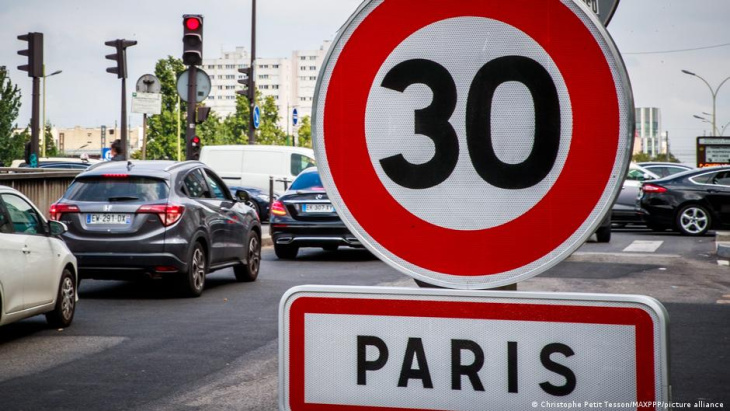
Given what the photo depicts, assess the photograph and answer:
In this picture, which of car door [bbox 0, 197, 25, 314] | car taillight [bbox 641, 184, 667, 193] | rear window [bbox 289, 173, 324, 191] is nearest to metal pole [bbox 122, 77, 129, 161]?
rear window [bbox 289, 173, 324, 191]

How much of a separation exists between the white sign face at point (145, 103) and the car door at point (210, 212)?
577cm

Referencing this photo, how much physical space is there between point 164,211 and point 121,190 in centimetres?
64

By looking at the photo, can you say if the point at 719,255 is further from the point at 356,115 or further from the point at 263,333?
the point at 356,115

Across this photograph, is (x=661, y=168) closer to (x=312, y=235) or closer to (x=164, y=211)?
(x=312, y=235)

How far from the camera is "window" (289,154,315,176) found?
99.4 ft

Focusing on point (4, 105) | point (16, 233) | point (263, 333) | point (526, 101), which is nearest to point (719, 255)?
point (263, 333)

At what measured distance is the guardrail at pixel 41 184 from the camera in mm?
18028

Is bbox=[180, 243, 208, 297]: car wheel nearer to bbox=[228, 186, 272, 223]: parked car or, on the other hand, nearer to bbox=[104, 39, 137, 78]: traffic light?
bbox=[104, 39, 137, 78]: traffic light

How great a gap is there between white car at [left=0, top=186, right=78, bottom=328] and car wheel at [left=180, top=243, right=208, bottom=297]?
1891mm

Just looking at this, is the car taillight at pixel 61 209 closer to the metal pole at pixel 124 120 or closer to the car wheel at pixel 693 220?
the metal pole at pixel 124 120

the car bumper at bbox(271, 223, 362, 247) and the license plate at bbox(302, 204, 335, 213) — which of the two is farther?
the license plate at bbox(302, 204, 335, 213)

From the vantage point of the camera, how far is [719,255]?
1742 cm

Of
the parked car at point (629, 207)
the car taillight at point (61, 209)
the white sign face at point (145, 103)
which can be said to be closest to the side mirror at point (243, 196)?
the car taillight at point (61, 209)

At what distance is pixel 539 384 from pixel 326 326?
1.43 ft
